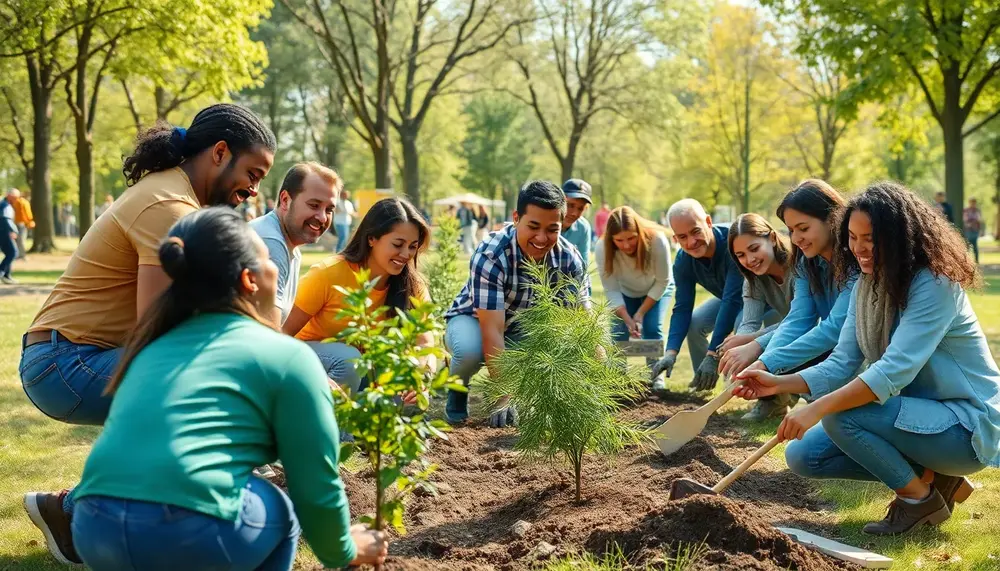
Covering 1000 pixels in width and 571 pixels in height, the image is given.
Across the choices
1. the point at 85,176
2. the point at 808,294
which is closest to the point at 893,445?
the point at 808,294

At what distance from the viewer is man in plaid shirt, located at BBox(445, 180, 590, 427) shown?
580 centimetres

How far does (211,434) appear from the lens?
2340mm

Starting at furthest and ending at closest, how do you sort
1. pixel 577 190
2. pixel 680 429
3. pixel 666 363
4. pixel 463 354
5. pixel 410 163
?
→ pixel 410 163 → pixel 577 190 → pixel 666 363 → pixel 463 354 → pixel 680 429

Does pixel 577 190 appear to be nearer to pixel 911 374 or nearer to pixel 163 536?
pixel 911 374

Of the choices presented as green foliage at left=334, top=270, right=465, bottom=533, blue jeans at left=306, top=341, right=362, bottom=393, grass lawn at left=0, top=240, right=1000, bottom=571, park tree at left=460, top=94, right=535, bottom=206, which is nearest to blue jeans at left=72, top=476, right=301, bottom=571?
green foliage at left=334, top=270, right=465, bottom=533

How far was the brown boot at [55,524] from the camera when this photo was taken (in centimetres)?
361

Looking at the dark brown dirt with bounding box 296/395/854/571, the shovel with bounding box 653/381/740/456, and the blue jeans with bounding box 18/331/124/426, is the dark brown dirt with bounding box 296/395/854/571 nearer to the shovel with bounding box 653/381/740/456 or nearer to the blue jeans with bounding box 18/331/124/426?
the shovel with bounding box 653/381/740/456

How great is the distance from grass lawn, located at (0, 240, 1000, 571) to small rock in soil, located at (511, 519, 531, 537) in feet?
1.92

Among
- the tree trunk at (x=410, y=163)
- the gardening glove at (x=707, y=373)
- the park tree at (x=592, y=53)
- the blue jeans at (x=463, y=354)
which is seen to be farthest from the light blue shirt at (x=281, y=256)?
the park tree at (x=592, y=53)

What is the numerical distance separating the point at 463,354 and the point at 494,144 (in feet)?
153

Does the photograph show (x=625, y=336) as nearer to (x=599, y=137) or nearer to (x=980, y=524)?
(x=980, y=524)

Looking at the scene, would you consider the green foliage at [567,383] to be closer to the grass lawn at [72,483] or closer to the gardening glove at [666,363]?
the grass lawn at [72,483]

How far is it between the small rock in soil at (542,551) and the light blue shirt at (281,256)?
68.2 inches

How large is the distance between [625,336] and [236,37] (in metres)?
13.8
